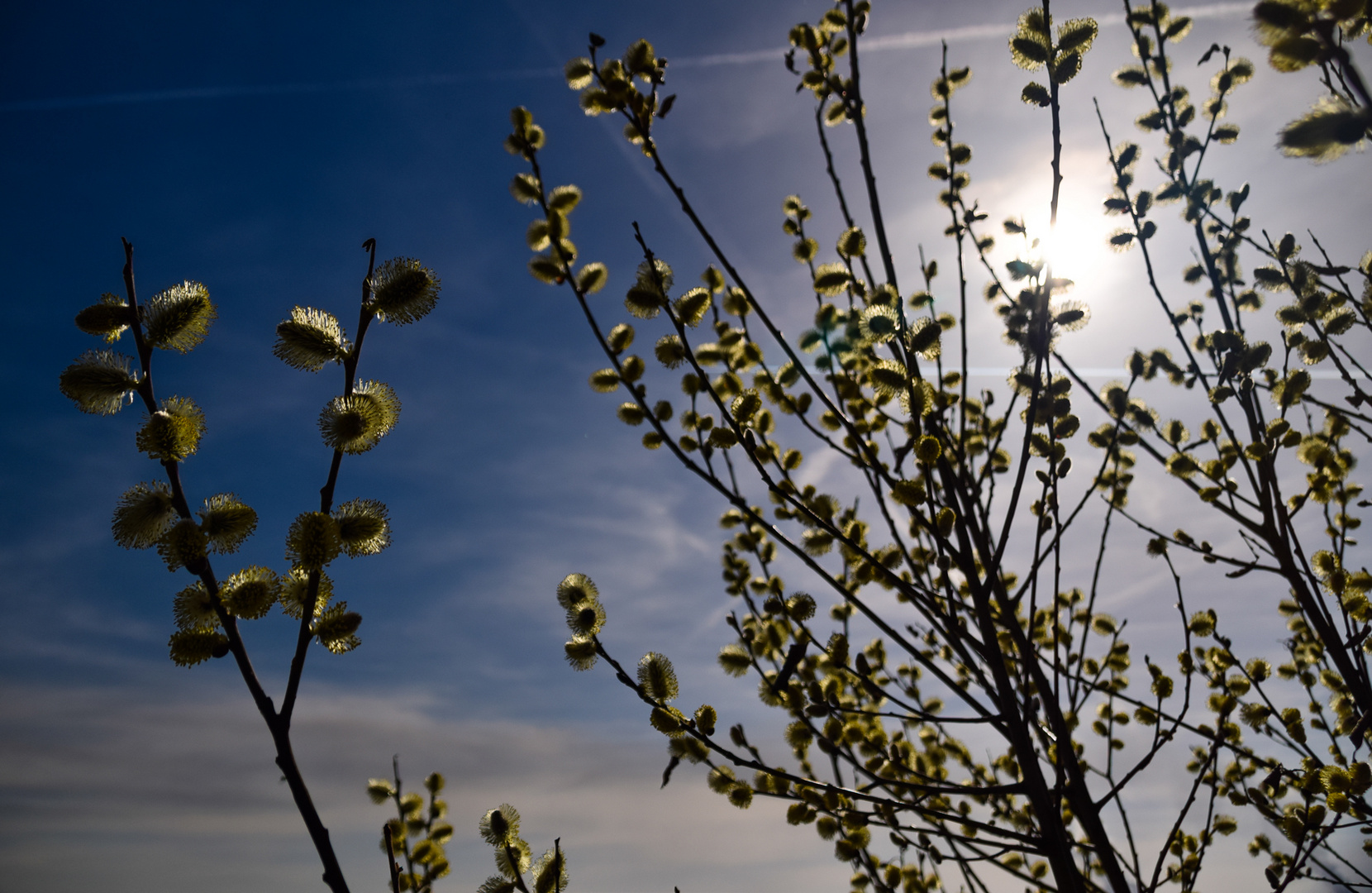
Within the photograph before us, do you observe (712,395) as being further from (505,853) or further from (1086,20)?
(1086,20)

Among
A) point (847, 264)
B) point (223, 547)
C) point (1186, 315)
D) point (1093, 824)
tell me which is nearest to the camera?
point (223, 547)

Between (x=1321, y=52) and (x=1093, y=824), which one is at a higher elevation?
(x=1321, y=52)

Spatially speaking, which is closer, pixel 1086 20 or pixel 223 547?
pixel 223 547

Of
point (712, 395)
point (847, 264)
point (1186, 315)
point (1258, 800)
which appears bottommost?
point (1258, 800)

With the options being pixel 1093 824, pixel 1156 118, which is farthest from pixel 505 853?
pixel 1156 118

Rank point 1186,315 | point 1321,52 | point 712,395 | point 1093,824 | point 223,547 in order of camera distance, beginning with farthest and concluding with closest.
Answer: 1. point 1186,315
2. point 1093,824
3. point 712,395
4. point 1321,52
5. point 223,547

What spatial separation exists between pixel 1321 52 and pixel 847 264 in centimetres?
189

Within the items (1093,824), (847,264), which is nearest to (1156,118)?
(847,264)

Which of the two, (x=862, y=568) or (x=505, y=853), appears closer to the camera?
(x=505, y=853)

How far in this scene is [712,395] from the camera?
88.0 inches

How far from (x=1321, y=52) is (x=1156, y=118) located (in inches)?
127

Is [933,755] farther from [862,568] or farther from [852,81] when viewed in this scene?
[852,81]

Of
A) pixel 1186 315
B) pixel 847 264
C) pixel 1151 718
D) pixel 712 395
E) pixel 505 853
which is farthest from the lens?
pixel 1186 315

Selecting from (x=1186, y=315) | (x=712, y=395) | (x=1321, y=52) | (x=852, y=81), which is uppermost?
(x=852, y=81)
